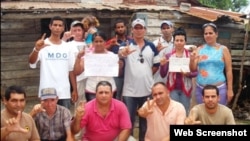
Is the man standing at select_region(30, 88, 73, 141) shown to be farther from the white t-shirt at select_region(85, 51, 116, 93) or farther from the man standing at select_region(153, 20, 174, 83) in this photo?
the man standing at select_region(153, 20, 174, 83)

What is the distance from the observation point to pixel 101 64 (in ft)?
16.2

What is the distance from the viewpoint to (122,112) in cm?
459

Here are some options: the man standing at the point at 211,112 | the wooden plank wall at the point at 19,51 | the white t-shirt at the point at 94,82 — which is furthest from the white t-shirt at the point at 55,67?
the wooden plank wall at the point at 19,51

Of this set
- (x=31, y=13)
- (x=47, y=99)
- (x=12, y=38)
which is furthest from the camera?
(x=12, y=38)

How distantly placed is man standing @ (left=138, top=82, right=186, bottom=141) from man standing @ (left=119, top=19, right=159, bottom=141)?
20.6 inches

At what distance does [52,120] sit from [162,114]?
128 cm

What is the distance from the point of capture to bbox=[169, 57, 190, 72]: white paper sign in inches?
194

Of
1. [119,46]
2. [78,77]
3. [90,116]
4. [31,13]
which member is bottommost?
[90,116]

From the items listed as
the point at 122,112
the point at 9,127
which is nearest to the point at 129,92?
the point at 122,112

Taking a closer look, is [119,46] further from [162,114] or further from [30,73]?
[30,73]

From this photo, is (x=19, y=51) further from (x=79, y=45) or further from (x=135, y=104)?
(x=135, y=104)

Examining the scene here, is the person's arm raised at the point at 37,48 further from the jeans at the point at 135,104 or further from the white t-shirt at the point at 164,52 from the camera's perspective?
the white t-shirt at the point at 164,52

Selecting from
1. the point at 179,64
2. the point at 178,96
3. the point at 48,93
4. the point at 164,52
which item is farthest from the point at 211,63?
the point at 48,93

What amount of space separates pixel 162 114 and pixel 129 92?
70 cm
